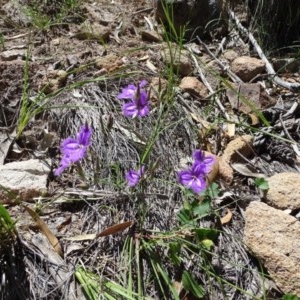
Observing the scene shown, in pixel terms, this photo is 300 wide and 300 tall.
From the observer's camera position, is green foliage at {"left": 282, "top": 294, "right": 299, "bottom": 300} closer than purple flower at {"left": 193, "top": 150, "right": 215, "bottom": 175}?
Yes

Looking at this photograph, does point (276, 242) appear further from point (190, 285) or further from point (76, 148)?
point (76, 148)

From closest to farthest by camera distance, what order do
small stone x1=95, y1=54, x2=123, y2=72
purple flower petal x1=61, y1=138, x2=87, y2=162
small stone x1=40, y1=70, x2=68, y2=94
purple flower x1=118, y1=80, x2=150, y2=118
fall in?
1. purple flower petal x1=61, y1=138, x2=87, y2=162
2. purple flower x1=118, y1=80, x2=150, y2=118
3. small stone x1=40, y1=70, x2=68, y2=94
4. small stone x1=95, y1=54, x2=123, y2=72

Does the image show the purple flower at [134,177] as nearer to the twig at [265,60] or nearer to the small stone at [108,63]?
the small stone at [108,63]

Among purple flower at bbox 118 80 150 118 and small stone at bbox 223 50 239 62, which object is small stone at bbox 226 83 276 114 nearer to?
small stone at bbox 223 50 239 62

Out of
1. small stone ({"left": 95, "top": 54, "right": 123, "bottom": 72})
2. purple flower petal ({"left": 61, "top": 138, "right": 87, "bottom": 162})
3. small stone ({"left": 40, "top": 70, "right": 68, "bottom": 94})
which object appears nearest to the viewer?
purple flower petal ({"left": 61, "top": 138, "right": 87, "bottom": 162})

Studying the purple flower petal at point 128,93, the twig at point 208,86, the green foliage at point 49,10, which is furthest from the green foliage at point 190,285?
the green foliage at point 49,10

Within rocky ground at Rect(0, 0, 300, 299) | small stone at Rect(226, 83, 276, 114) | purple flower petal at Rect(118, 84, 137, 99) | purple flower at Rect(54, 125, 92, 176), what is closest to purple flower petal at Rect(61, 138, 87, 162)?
purple flower at Rect(54, 125, 92, 176)
